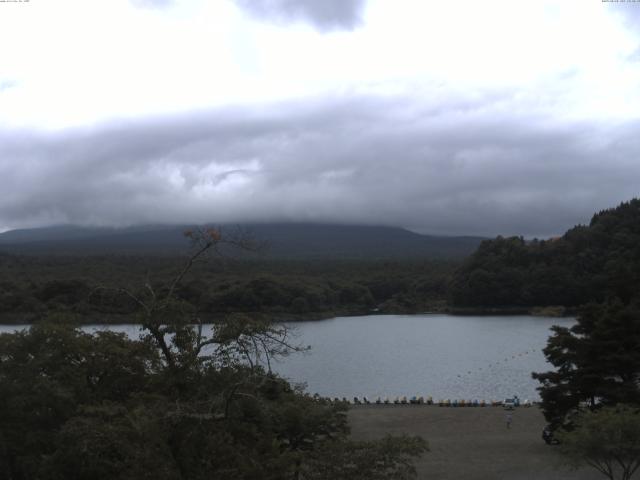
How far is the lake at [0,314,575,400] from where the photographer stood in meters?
33.4

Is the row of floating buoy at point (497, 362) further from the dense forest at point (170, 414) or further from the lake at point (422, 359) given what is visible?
the dense forest at point (170, 414)

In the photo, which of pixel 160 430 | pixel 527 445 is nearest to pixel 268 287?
pixel 527 445

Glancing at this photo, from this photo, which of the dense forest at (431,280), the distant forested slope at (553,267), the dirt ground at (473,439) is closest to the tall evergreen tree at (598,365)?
the dirt ground at (473,439)

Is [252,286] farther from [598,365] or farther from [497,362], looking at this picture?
[598,365]

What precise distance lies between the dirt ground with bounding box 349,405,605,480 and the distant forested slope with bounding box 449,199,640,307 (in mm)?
55025

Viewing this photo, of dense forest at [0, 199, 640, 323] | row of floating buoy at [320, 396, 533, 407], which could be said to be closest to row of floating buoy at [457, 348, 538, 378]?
row of floating buoy at [320, 396, 533, 407]

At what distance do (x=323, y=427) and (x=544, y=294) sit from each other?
7058 cm

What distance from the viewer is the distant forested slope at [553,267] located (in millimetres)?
78938

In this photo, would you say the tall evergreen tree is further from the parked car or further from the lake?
the lake

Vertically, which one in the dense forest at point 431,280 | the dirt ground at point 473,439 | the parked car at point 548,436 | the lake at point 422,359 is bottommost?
the lake at point 422,359

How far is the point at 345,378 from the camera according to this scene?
37.1m

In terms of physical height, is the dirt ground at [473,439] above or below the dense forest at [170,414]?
below

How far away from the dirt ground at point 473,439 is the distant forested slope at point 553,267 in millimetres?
55025

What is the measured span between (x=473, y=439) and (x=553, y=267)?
64876 millimetres
